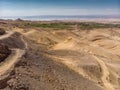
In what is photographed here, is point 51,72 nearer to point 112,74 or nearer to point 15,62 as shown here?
point 15,62

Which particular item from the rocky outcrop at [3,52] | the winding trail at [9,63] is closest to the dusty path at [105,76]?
the winding trail at [9,63]

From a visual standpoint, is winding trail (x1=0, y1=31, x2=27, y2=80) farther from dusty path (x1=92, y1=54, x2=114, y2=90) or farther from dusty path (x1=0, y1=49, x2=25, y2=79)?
dusty path (x1=92, y1=54, x2=114, y2=90)

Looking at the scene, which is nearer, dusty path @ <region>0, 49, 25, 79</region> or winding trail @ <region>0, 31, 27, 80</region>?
winding trail @ <region>0, 31, 27, 80</region>

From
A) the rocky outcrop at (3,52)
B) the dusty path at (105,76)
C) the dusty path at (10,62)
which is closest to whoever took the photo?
the dusty path at (10,62)

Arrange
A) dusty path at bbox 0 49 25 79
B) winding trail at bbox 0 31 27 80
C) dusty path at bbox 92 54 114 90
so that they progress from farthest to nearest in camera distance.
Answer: dusty path at bbox 92 54 114 90 < dusty path at bbox 0 49 25 79 < winding trail at bbox 0 31 27 80

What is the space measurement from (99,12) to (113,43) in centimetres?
14230

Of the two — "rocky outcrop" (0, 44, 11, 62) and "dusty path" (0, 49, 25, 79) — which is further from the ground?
"rocky outcrop" (0, 44, 11, 62)

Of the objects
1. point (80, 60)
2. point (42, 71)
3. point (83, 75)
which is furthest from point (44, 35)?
point (42, 71)

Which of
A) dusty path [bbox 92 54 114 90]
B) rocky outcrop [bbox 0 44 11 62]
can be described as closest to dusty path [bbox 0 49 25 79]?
rocky outcrop [bbox 0 44 11 62]

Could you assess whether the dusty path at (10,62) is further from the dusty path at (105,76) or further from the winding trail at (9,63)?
the dusty path at (105,76)

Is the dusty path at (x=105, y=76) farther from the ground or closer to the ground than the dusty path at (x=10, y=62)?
closer to the ground

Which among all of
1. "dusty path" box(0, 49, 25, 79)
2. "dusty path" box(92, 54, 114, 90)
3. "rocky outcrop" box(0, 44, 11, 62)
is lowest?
"dusty path" box(92, 54, 114, 90)

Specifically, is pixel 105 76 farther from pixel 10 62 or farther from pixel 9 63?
pixel 9 63

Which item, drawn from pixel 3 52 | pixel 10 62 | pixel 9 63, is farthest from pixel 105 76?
A: pixel 9 63
